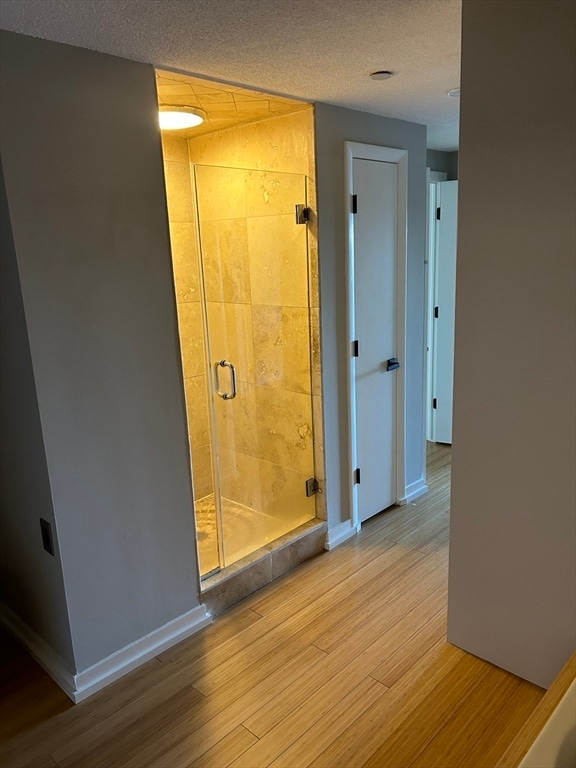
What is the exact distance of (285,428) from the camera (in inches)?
126

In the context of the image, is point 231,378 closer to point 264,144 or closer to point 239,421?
point 239,421

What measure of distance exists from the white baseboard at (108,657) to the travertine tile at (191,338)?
151 centimetres

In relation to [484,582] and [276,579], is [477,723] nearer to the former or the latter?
[484,582]

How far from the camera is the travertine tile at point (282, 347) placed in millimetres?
3045

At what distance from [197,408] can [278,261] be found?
112cm

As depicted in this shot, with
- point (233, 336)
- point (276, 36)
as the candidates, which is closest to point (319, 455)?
point (233, 336)

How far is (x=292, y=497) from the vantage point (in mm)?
3217

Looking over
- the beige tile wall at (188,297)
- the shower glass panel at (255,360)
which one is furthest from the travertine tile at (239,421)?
the beige tile wall at (188,297)

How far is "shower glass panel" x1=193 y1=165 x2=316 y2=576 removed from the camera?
2.81 meters

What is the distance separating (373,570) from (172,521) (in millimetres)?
1163

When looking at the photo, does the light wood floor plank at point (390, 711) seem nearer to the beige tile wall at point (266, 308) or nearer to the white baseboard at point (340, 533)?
the white baseboard at point (340, 533)

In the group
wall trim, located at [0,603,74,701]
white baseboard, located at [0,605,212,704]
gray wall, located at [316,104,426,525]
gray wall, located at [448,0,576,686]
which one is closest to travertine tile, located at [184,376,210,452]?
gray wall, located at [316,104,426,525]

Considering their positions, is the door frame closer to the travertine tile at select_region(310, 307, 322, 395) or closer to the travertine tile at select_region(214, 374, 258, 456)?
the travertine tile at select_region(310, 307, 322, 395)

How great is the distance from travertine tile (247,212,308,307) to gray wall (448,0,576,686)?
1129mm
